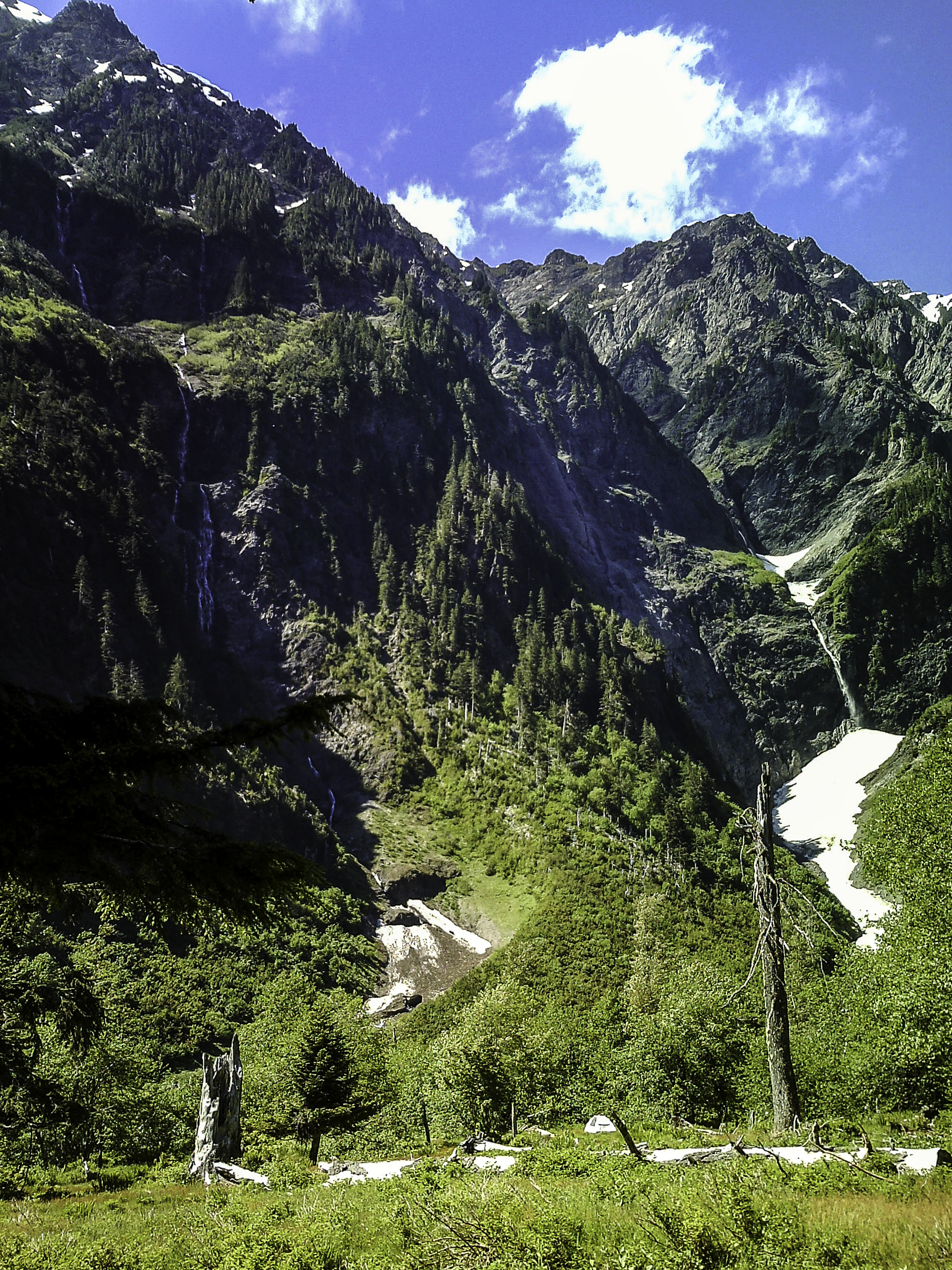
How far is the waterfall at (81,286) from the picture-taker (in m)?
147

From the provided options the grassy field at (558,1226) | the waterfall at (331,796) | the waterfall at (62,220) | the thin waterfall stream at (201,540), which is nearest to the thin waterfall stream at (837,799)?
the waterfall at (331,796)

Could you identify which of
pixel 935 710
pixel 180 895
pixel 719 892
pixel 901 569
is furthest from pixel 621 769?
pixel 901 569

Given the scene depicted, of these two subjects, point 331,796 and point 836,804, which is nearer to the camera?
point 331,796

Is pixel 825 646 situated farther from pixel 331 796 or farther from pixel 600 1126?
pixel 600 1126

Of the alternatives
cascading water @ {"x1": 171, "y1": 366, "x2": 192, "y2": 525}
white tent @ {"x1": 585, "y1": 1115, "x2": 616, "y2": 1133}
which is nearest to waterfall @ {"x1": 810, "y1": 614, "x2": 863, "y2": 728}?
cascading water @ {"x1": 171, "y1": 366, "x2": 192, "y2": 525}

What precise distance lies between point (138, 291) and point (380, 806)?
128025mm

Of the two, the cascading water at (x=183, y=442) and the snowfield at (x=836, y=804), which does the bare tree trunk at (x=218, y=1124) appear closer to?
the cascading water at (x=183, y=442)

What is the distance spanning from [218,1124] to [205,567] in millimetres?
106837

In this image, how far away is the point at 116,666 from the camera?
9031 cm

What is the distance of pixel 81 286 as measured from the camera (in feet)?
489

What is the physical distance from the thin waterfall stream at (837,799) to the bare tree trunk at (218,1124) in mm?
111718

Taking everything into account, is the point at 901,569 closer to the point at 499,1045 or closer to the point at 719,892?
the point at 719,892

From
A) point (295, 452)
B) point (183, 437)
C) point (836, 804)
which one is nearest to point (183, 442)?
point (183, 437)

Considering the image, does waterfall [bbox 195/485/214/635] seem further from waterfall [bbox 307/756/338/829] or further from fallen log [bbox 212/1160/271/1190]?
fallen log [bbox 212/1160/271/1190]
